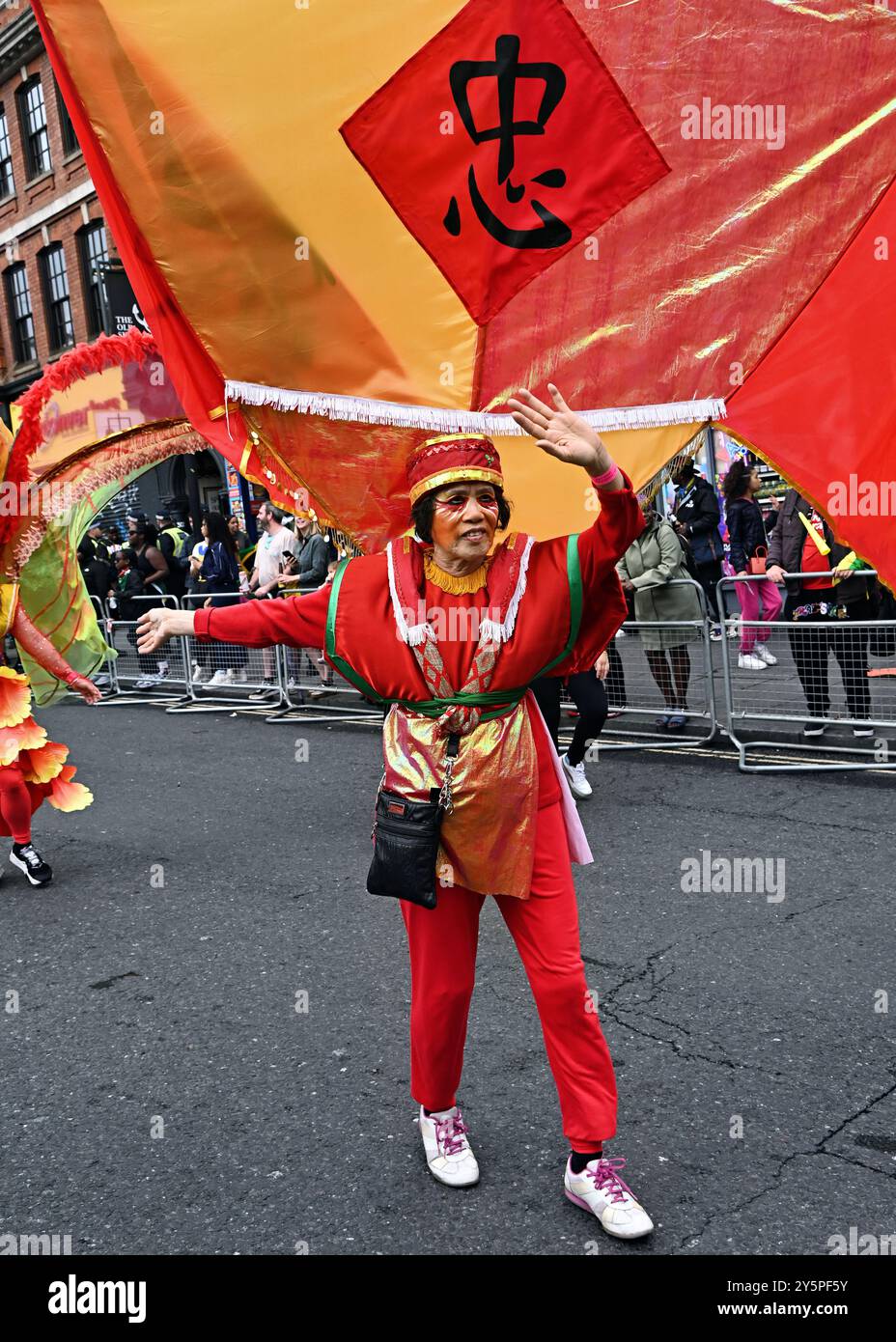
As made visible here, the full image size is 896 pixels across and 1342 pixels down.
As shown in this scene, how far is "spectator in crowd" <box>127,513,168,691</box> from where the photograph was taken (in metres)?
12.6

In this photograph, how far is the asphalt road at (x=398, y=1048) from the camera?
272 centimetres

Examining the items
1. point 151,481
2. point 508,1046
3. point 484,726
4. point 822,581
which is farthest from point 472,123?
point 151,481

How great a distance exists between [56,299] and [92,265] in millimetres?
2609

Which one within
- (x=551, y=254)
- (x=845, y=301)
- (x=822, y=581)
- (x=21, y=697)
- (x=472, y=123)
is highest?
(x=472, y=123)

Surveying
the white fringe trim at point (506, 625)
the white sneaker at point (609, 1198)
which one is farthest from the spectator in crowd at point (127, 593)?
the white sneaker at point (609, 1198)

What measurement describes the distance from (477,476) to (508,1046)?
1900mm

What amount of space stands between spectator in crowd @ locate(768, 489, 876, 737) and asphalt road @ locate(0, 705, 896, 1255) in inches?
36.5

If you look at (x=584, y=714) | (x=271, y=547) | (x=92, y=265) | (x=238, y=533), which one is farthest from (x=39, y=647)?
(x=92, y=265)

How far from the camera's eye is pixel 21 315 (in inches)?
1120

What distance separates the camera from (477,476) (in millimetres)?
2604

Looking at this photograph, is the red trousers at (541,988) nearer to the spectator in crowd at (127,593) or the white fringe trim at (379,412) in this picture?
the white fringe trim at (379,412)

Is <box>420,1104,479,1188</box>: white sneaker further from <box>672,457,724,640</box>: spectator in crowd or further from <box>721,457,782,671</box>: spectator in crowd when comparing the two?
<box>672,457,724,640</box>: spectator in crowd

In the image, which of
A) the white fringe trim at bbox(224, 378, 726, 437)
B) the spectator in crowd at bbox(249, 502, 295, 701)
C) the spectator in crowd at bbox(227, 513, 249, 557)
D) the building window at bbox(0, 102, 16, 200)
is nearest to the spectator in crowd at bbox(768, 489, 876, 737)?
the white fringe trim at bbox(224, 378, 726, 437)
